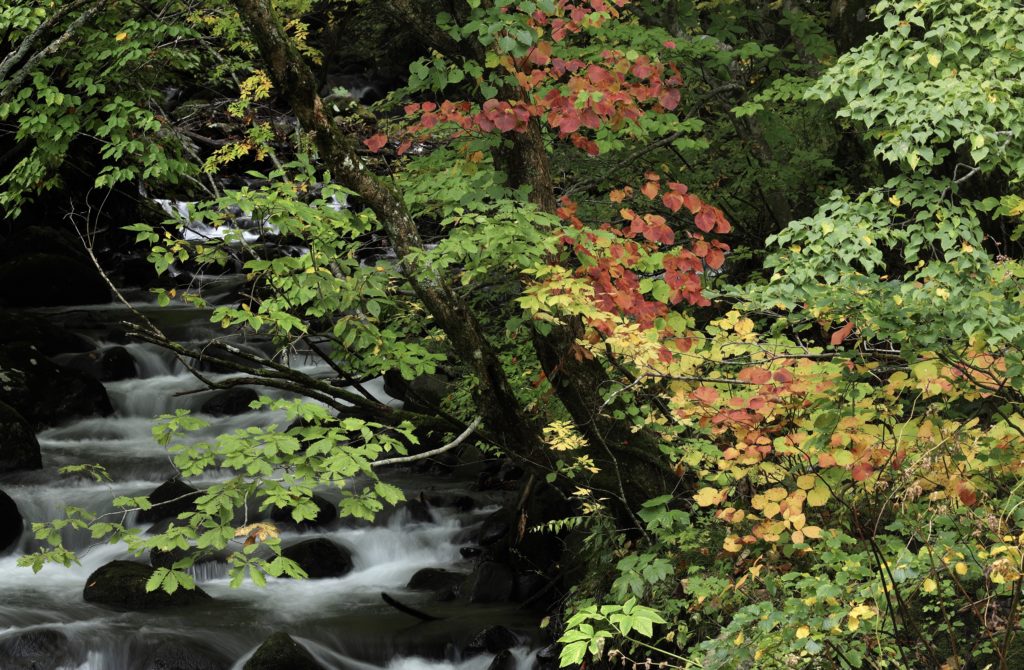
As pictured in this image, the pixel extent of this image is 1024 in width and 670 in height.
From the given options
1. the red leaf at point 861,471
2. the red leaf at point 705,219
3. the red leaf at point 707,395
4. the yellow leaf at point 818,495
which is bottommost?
the yellow leaf at point 818,495

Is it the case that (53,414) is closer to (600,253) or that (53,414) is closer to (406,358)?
(406,358)

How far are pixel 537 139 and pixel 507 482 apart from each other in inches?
243

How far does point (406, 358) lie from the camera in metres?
6.21

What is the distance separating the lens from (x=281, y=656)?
739cm

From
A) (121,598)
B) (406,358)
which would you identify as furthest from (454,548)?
(406,358)

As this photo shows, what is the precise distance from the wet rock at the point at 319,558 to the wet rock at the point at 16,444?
384 cm

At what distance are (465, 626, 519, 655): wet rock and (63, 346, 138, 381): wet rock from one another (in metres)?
8.74

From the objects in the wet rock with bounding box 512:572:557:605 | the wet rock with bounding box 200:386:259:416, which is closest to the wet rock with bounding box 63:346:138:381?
the wet rock with bounding box 200:386:259:416

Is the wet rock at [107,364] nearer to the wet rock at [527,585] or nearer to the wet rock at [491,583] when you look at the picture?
the wet rock at [491,583]

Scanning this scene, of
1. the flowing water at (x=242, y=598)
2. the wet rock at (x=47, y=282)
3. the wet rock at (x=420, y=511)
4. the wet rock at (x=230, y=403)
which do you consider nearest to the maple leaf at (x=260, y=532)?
the flowing water at (x=242, y=598)

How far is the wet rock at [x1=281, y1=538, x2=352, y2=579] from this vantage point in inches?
376

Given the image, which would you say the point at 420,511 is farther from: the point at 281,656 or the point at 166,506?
the point at 281,656

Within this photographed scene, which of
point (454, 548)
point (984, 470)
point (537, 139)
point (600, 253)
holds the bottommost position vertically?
point (454, 548)

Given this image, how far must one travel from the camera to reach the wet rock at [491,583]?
871 centimetres
